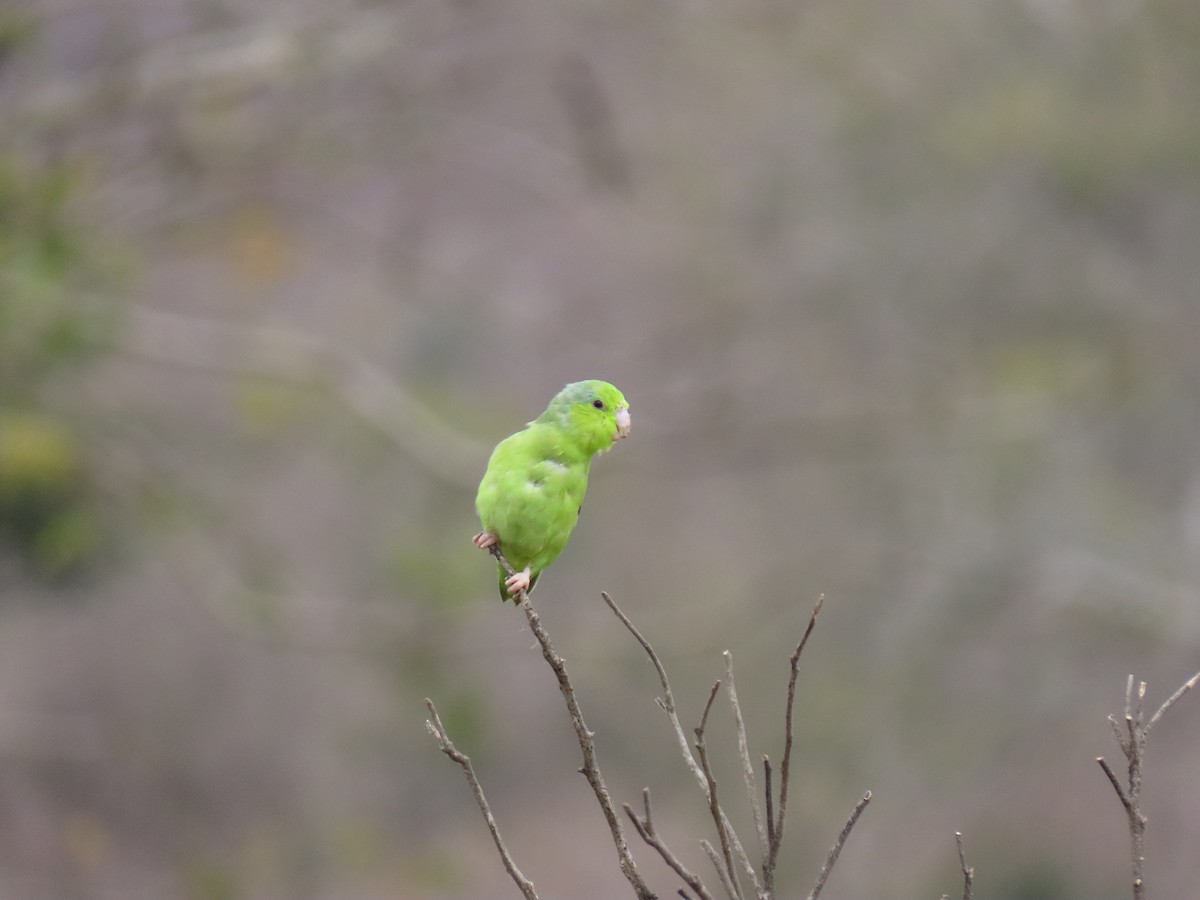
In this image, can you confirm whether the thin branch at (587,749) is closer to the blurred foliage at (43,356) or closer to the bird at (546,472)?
the bird at (546,472)

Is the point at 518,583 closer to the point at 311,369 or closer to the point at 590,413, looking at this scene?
the point at 590,413

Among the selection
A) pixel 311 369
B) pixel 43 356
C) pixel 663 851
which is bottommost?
pixel 663 851

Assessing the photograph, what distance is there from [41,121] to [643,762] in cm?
493

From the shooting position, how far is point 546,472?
1.49 metres

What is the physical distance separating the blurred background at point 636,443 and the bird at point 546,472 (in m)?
4.96

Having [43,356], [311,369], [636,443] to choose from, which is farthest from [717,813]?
[636,443]

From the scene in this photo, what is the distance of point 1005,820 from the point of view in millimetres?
7656

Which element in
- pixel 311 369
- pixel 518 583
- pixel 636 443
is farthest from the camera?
pixel 636 443

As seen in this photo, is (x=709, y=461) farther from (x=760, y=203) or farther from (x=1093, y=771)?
(x=1093, y=771)

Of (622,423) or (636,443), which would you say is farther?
(636,443)

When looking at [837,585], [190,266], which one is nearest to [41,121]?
[190,266]

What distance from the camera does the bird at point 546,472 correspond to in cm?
148

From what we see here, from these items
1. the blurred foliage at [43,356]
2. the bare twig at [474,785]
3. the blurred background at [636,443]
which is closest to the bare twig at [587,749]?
the bare twig at [474,785]

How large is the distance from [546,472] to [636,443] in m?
6.23
